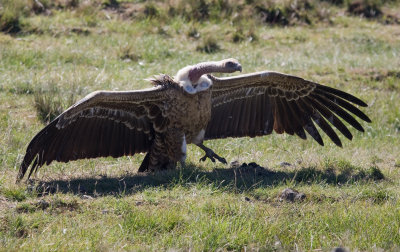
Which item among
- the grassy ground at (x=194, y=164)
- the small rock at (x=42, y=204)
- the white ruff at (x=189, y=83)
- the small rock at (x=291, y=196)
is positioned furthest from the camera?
the white ruff at (x=189, y=83)

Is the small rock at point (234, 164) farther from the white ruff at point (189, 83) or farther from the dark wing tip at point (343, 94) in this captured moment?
the dark wing tip at point (343, 94)

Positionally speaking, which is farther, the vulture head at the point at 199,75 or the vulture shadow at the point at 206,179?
the vulture head at the point at 199,75

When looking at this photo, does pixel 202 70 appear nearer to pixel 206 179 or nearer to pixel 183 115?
pixel 183 115

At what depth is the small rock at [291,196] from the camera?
251 inches

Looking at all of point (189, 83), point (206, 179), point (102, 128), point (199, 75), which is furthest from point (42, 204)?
point (199, 75)

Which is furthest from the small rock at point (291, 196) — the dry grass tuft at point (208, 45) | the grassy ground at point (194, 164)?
the dry grass tuft at point (208, 45)

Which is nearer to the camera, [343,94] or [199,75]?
[199,75]

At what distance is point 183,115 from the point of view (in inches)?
289

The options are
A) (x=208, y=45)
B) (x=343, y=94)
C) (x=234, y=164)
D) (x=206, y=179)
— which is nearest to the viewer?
(x=206, y=179)

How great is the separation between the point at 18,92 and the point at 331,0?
10.3m

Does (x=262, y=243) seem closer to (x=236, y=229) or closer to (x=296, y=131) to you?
(x=236, y=229)

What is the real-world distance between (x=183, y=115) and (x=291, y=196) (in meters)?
1.66

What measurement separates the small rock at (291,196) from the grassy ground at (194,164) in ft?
0.25

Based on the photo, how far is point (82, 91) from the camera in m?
10.1
